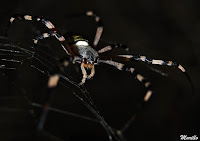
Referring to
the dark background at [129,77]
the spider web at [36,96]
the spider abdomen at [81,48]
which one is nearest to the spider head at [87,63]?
the spider abdomen at [81,48]

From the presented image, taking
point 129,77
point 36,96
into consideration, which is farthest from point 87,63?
point 129,77

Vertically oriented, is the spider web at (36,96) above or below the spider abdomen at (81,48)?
below

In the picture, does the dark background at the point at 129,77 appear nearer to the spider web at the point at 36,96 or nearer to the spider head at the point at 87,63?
the spider web at the point at 36,96

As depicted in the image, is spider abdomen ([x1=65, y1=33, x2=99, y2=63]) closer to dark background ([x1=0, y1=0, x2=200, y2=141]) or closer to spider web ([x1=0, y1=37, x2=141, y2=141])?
spider web ([x1=0, y1=37, x2=141, y2=141])

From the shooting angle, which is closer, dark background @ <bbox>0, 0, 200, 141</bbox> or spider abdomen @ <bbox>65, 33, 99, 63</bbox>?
spider abdomen @ <bbox>65, 33, 99, 63</bbox>

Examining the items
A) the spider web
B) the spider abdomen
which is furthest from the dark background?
the spider abdomen

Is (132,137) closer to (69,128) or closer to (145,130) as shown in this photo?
(145,130)

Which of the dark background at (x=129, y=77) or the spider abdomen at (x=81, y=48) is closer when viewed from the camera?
the spider abdomen at (x=81, y=48)

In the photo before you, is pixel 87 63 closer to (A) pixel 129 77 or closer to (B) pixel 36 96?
(B) pixel 36 96
